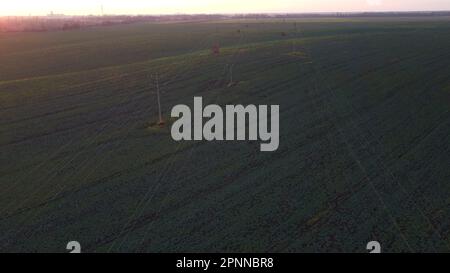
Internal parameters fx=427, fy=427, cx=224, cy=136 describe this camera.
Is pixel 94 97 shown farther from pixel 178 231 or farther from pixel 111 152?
pixel 178 231

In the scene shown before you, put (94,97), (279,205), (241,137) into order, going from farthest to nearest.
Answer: (94,97) < (241,137) < (279,205)

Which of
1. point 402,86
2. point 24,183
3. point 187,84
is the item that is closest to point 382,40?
point 402,86

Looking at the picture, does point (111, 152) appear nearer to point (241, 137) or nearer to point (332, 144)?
point (241, 137)

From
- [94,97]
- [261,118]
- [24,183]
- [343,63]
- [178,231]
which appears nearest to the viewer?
[178,231]

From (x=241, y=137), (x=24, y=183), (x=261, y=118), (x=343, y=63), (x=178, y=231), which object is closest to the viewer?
(x=178, y=231)

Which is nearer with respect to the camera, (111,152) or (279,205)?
(279,205)

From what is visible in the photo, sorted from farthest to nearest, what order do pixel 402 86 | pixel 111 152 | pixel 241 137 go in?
pixel 402 86
pixel 241 137
pixel 111 152

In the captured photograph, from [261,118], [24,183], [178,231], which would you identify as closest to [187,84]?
[261,118]
